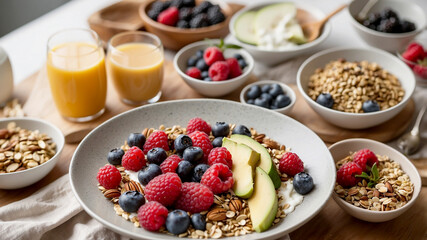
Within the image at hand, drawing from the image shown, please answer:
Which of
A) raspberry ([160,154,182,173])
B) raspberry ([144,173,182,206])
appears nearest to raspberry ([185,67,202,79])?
raspberry ([160,154,182,173])

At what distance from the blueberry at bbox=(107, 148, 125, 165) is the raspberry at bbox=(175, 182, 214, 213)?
27 centimetres

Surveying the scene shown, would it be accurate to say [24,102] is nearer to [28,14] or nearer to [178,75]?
[178,75]

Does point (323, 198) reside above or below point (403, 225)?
above

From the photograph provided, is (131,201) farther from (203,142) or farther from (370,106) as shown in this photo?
(370,106)

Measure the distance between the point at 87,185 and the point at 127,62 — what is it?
591 millimetres

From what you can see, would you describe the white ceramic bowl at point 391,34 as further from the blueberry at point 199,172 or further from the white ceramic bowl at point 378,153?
the blueberry at point 199,172

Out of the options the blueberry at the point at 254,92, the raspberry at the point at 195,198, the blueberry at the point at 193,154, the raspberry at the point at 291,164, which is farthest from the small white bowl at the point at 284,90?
the raspberry at the point at 195,198

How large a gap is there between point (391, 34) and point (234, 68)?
741 mm

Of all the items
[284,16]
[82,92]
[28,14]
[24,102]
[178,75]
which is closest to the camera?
[82,92]

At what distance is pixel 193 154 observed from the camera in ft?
4.54

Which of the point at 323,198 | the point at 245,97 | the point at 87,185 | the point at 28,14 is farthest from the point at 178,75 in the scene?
the point at 28,14

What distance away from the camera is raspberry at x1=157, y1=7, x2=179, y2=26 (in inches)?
85.9

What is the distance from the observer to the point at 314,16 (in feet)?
7.52

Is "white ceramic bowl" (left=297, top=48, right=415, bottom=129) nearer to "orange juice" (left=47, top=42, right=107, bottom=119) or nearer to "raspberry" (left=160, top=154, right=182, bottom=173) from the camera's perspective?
"raspberry" (left=160, top=154, right=182, bottom=173)
